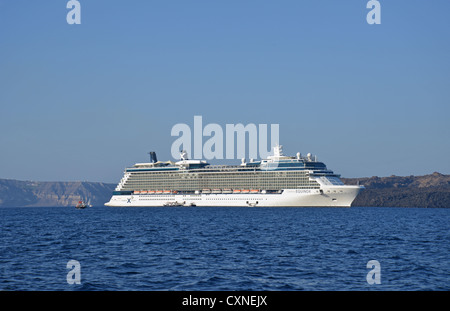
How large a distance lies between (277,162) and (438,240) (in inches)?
3588

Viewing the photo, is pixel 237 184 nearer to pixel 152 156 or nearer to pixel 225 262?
pixel 152 156

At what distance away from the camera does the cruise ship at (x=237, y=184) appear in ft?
443

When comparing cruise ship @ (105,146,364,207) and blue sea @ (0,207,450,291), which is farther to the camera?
cruise ship @ (105,146,364,207)

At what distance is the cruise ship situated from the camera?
443 ft

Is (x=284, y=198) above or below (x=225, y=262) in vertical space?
above

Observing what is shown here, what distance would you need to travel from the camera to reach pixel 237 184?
147500 millimetres

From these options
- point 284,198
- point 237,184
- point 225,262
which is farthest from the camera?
point 237,184

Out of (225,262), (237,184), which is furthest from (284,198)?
(225,262)

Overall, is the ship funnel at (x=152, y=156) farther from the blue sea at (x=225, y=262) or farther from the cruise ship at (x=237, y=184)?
the blue sea at (x=225, y=262)

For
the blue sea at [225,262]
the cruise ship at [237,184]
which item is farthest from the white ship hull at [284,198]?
the blue sea at [225,262]

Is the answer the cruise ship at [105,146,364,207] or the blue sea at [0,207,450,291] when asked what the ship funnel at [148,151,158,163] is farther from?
the blue sea at [0,207,450,291]

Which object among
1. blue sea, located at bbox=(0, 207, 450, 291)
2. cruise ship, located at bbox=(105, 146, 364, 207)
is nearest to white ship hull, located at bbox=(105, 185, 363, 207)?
cruise ship, located at bbox=(105, 146, 364, 207)

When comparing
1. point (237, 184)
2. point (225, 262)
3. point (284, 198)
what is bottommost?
point (225, 262)
